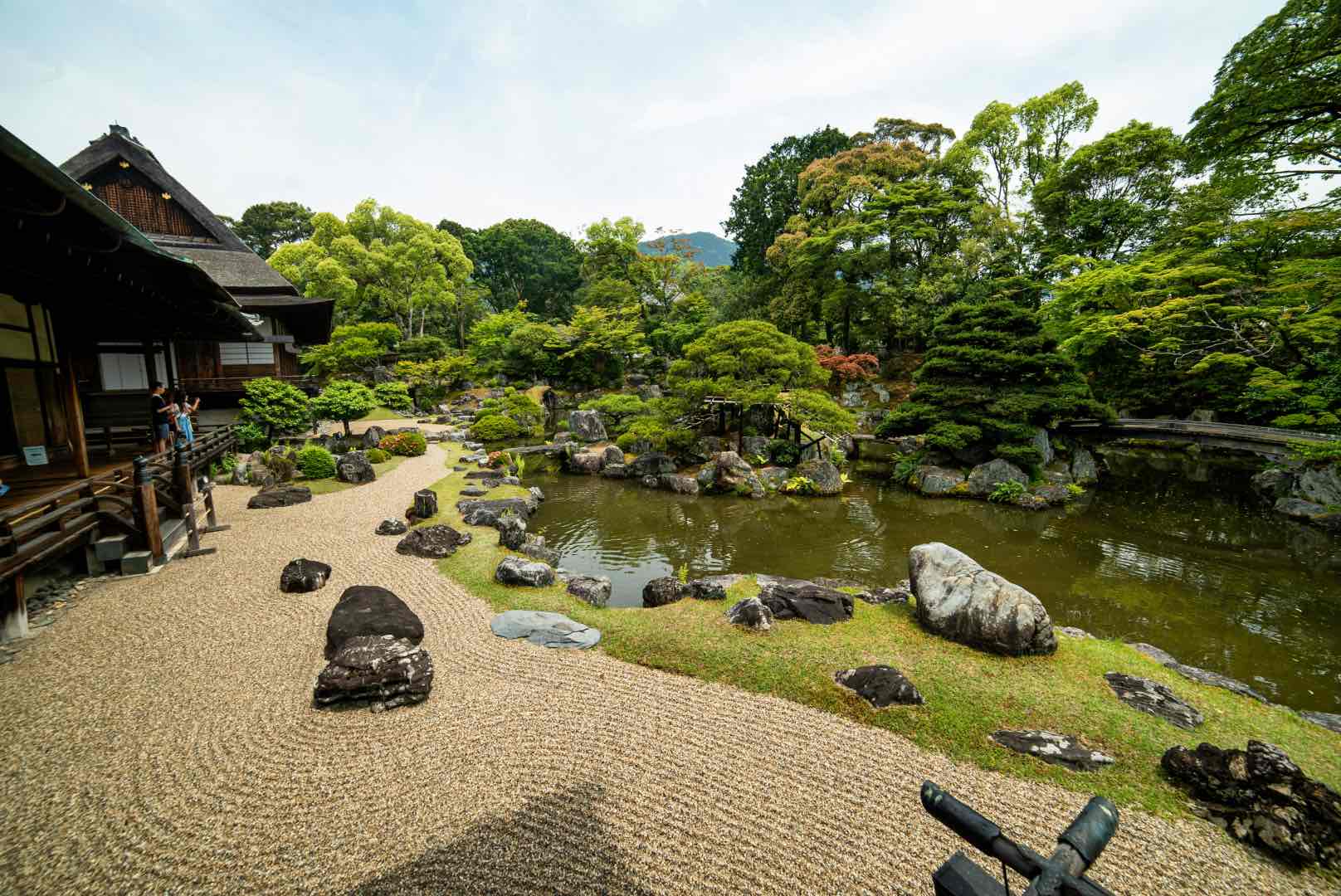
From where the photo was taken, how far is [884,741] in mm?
4203

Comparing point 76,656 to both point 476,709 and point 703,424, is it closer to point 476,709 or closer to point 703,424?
point 476,709

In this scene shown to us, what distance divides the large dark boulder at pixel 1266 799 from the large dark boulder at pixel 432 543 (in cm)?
911

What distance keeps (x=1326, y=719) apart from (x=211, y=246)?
2705cm

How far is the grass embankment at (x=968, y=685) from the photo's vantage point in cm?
→ 402

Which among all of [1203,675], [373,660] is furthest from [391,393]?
[1203,675]

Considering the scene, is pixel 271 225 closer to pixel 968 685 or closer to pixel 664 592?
pixel 664 592

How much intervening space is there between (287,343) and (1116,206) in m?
30.8

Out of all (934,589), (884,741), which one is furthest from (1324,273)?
(884,741)

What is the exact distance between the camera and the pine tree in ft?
45.4

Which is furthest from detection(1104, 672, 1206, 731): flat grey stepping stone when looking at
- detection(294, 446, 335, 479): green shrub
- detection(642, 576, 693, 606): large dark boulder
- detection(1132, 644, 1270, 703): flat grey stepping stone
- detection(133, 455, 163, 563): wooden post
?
detection(294, 446, 335, 479): green shrub

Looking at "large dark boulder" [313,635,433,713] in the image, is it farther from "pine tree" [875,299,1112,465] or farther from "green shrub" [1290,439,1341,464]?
"green shrub" [1290,439,1341,464]

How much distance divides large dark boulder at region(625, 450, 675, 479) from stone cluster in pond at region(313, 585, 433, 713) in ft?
34.5

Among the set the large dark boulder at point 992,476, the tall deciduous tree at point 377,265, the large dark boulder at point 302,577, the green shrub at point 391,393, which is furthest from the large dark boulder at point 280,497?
the tall deciduous tree at point 377,265

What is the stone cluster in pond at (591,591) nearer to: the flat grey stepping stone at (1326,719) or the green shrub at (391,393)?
the flat grey stepping stone at (1326,719)
